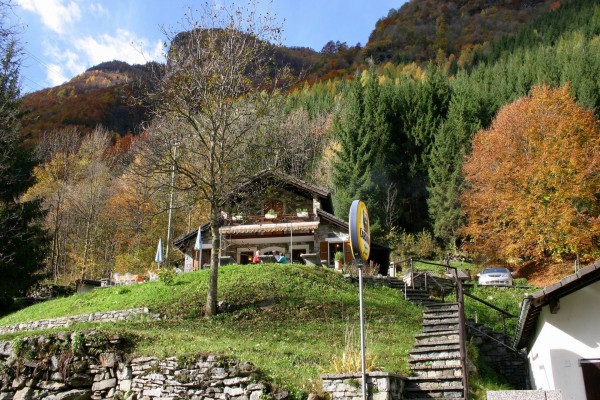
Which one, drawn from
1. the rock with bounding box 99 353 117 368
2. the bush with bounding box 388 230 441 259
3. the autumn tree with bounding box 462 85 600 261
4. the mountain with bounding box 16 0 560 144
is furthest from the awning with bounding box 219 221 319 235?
the mountain with bounding box 16 0 560 144

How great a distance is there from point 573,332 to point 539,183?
68.3 feet

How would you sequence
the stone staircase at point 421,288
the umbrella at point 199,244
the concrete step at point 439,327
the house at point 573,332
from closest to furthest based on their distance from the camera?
the house at point 573,332, the concrete step at point 439,327, the stone staircase at point 421,288, the umbrella at point 199,244

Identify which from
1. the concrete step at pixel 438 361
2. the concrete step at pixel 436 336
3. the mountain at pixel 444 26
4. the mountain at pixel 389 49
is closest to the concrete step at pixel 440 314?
the concrete step at pixel 436 336

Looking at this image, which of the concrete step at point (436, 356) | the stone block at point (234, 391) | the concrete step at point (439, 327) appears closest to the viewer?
the stone block at point (234, 391)

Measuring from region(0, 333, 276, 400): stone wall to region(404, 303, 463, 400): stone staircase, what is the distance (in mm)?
2928

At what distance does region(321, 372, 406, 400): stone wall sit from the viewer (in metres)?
8.18

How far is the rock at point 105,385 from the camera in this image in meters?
10.8

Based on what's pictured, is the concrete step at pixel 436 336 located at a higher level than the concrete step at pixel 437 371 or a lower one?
higher

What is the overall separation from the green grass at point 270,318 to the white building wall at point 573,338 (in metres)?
2.72

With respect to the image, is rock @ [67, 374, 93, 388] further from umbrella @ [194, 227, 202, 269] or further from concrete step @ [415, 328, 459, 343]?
umbrella @ [194, 227, 202, 269]

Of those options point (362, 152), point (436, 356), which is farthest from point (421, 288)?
point (362, 152)

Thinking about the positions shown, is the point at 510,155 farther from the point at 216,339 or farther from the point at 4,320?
the point at 4,320

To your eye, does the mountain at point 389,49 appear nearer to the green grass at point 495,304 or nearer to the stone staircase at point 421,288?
the stone staircase at point 421,288

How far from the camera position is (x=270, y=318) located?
1524cm
